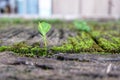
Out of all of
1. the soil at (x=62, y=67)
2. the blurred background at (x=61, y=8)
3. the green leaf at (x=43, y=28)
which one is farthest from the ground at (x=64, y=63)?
the blurred background at (x=61, y=8)

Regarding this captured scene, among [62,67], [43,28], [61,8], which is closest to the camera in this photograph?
[62,67]

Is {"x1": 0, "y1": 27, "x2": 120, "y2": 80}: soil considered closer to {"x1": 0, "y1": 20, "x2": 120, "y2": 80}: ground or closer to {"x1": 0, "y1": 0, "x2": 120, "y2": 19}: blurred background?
{"x1": 0, "y1": 20, "x2": 120, "y2": 80}: ground

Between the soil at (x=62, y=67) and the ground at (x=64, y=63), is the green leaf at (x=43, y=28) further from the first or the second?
the soil at (x=62, y=67)

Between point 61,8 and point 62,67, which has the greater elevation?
point 61,8

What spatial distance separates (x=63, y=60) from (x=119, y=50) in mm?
421

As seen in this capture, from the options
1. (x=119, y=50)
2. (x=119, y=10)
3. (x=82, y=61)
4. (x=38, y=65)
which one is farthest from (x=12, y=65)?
(x=119, y=10)

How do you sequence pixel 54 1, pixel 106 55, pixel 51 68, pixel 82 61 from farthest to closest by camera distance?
pixel 54 1 < pixel 106 55 < pixel 82 61 < pixel 51 68

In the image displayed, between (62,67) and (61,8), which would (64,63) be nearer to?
(62,67)

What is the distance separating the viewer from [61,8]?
791 cm

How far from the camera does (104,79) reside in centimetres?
123

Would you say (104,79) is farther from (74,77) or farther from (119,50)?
(119,50)

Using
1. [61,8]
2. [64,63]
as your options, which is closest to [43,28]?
[64,63]

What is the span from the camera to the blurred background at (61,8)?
296 inches

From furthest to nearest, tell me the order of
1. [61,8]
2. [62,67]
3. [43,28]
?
[61,8] → [43,28] → [62,67]
